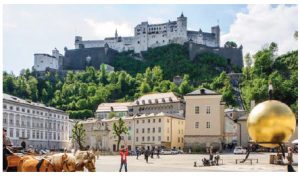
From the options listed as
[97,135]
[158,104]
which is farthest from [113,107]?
[97,135]

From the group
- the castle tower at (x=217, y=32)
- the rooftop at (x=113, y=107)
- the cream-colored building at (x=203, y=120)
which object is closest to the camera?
the cream-colored building at (x=203, y=120)

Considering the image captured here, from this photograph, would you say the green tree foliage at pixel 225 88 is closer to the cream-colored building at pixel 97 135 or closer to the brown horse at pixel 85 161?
the cream-colored building at pixel 97 135

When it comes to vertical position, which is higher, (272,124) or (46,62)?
(46,62)

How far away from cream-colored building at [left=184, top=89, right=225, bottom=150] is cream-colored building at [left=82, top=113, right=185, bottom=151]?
6097 millimetres

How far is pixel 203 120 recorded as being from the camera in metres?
31.7

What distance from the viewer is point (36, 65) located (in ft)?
264

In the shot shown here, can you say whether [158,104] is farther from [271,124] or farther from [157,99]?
[271,124]

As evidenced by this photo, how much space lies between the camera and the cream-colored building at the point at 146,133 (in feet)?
125

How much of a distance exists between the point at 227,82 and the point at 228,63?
14.9 metres

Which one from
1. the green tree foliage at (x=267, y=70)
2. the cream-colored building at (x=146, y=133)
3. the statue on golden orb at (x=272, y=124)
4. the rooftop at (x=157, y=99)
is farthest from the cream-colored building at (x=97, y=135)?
the statue on golden orb at (x=272, y=124)

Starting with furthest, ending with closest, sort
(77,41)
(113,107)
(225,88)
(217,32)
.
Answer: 1. (77,41)
2. (217,32)
3. (225,88)
4. (113,107)

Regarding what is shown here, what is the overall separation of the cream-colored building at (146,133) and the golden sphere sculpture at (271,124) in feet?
116

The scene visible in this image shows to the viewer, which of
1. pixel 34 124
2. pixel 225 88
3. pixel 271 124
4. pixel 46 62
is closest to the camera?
pixel 271 124

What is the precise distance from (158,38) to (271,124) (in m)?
79.2
